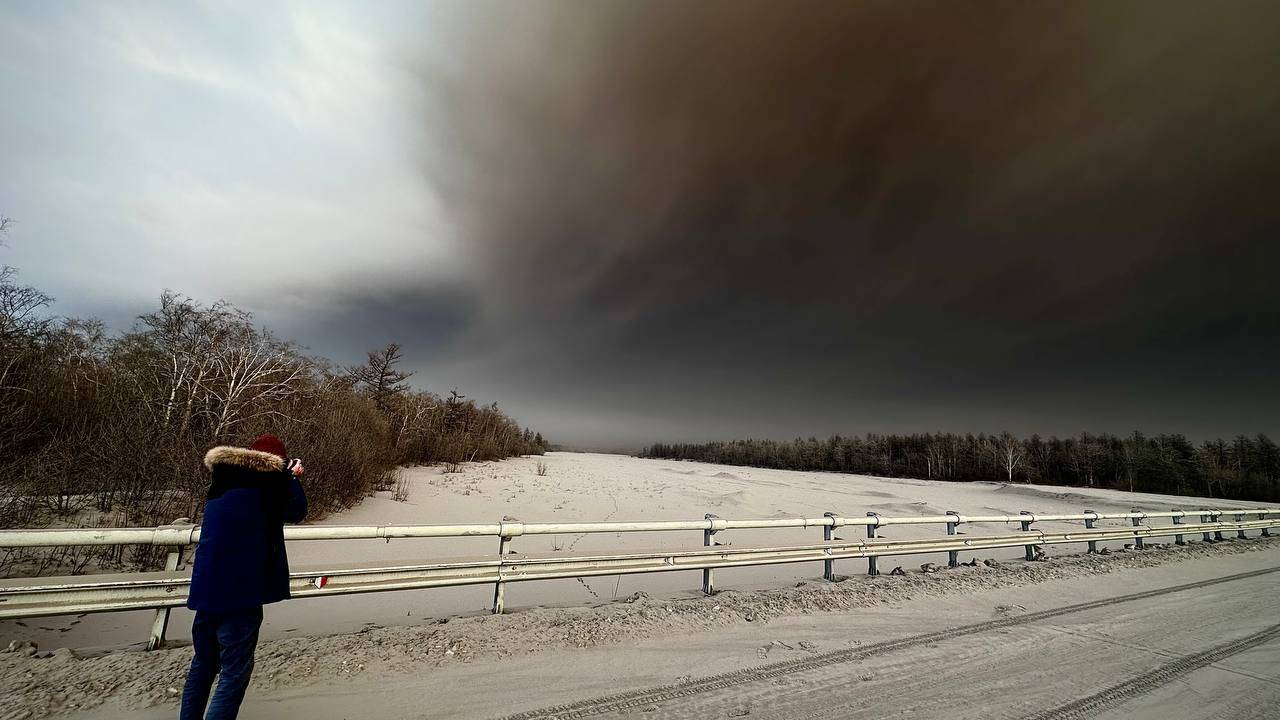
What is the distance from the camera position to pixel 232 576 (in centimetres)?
286

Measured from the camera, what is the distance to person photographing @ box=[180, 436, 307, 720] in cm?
281

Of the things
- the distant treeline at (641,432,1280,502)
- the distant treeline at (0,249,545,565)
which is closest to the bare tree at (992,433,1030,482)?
the distant treeline at (641,432,1280,502)

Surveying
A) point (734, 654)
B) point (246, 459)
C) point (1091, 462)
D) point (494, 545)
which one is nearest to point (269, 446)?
point (246, 459)

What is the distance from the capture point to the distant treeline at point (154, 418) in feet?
28.7

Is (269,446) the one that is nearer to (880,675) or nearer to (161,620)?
(161,620)

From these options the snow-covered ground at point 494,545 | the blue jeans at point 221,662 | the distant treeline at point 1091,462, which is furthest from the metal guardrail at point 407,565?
the distant treeline at point 1091,462

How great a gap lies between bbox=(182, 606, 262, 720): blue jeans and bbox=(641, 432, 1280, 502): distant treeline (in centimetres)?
8215

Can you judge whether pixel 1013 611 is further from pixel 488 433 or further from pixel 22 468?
pixel 488 433

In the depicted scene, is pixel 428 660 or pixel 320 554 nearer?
pixel 428 660

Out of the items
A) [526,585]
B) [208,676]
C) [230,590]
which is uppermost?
[230,590]

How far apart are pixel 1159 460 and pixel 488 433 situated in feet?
280

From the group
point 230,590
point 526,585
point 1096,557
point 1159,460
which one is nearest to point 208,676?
point 230,590

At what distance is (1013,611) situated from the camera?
6566mm

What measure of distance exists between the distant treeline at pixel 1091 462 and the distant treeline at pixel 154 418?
82.6 metres
